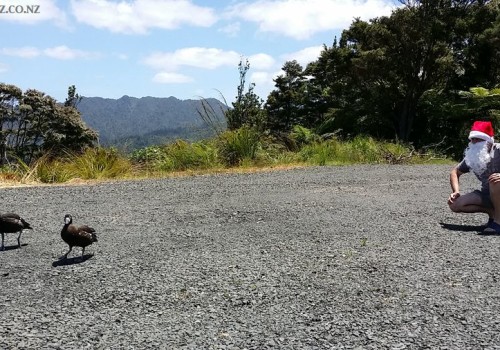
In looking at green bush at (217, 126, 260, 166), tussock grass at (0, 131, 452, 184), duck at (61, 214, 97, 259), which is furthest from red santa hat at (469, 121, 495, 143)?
green bush at (217, 126, 260, 166)

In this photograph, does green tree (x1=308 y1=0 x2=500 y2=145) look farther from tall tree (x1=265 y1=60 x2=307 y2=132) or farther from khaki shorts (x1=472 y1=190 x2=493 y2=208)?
khaki shorts (x1=472 y1=190 x2=493 y2=208)

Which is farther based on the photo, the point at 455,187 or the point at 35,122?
the point at 35,122

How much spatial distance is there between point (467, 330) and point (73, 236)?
2.71 metres

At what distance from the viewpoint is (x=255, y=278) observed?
10.4 feet

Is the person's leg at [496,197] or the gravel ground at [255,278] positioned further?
the person's leg at [496,197]

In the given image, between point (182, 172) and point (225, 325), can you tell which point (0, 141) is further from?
point (225, 325)

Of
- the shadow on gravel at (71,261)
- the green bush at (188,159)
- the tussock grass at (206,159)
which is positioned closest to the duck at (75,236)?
the shadow on gravel at (71,261)

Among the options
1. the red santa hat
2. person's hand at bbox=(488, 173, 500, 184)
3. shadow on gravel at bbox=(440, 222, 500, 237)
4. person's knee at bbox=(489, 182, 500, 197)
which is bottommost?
shadow on gravel at bbox=(440, 222, 500, 237)

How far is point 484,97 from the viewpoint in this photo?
1427 centimetres

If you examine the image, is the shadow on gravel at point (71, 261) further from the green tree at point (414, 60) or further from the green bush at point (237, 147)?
the green tree at point (414, 60)

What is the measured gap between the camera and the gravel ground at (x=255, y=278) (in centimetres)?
239

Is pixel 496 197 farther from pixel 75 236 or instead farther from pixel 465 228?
pixel 75 236

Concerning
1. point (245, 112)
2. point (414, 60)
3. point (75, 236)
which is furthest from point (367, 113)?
point (75, 236)

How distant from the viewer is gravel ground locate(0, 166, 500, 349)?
7.83 ft
